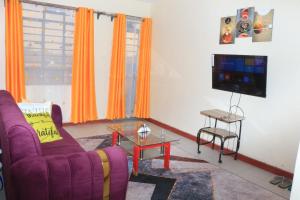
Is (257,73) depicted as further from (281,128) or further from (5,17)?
(5,17)

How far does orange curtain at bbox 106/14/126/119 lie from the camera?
5140mm

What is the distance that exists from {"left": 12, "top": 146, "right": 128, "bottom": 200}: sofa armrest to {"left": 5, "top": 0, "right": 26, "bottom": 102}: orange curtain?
308 cm

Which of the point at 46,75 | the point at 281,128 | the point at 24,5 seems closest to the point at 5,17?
the point at 24,5

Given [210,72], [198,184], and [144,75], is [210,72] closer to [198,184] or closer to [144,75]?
[144,75]

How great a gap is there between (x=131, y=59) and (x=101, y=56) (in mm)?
616

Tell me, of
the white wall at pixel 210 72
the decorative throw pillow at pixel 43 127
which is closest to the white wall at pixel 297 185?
the white wall at pixel 210 72

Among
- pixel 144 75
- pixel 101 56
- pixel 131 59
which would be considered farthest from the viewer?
pixel 144 75

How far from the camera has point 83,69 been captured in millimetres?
4895

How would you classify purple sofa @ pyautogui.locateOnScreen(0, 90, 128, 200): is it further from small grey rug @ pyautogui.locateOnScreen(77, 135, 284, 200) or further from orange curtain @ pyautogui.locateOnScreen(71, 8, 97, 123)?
orange curtain @ pyautogui.locateOnScreen(71, 8, 97, 123)

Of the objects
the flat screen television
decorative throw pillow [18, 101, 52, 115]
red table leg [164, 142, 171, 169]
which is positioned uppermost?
the flat screen television

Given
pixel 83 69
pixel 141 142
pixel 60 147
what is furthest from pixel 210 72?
pixel 60 147

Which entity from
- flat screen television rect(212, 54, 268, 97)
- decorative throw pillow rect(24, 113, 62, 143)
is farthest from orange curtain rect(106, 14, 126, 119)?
decorative throw pillow rect(24, 113, 62, 143)

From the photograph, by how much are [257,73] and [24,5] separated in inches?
142

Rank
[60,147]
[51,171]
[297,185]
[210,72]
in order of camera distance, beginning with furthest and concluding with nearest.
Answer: [210,72]
[60,147]
[297,185]
[51,171]
